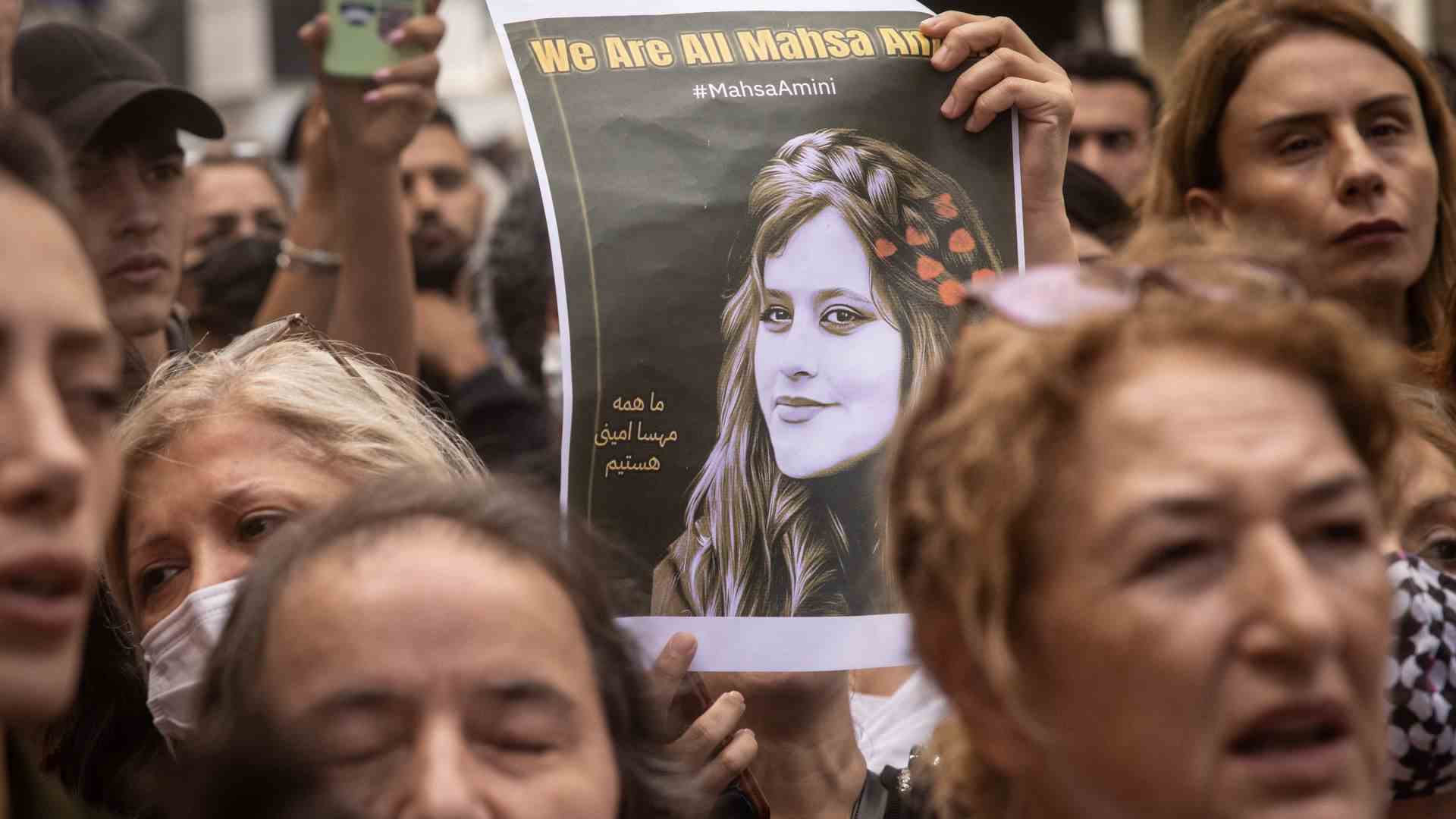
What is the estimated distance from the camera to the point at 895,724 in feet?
7.97

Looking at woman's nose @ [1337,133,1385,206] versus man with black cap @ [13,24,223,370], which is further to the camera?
man with black cap @ [13,24,223,370]

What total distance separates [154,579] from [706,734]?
80cm

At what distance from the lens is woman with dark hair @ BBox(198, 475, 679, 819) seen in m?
1.66

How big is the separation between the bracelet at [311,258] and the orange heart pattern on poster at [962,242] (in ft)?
5.21

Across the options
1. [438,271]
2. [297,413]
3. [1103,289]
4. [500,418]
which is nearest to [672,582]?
[297,413]

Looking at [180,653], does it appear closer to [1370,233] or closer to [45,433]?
[45,433]

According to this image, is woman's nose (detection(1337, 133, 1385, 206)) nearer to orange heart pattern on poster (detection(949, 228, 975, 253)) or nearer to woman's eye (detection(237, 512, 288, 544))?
orange heart pattern on poster (detection(949, 228, 975, 253))

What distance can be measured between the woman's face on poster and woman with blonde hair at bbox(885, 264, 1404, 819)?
1.64 ft

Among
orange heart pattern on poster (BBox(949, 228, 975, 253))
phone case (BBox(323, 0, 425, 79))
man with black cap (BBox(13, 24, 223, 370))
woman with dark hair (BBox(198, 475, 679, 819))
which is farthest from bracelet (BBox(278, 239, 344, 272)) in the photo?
woman with dark hair (BBox(198, 475, 679, 819))

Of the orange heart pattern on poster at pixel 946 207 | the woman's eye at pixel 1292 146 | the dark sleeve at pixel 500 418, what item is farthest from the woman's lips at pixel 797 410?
the dark sleeve at pixel 500 418

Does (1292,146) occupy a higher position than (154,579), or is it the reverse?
(1292,146)

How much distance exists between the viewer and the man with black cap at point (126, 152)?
332 centimetres

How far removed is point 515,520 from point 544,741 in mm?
307

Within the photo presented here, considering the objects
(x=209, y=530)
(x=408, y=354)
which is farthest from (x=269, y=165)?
(x=209, y=530)
